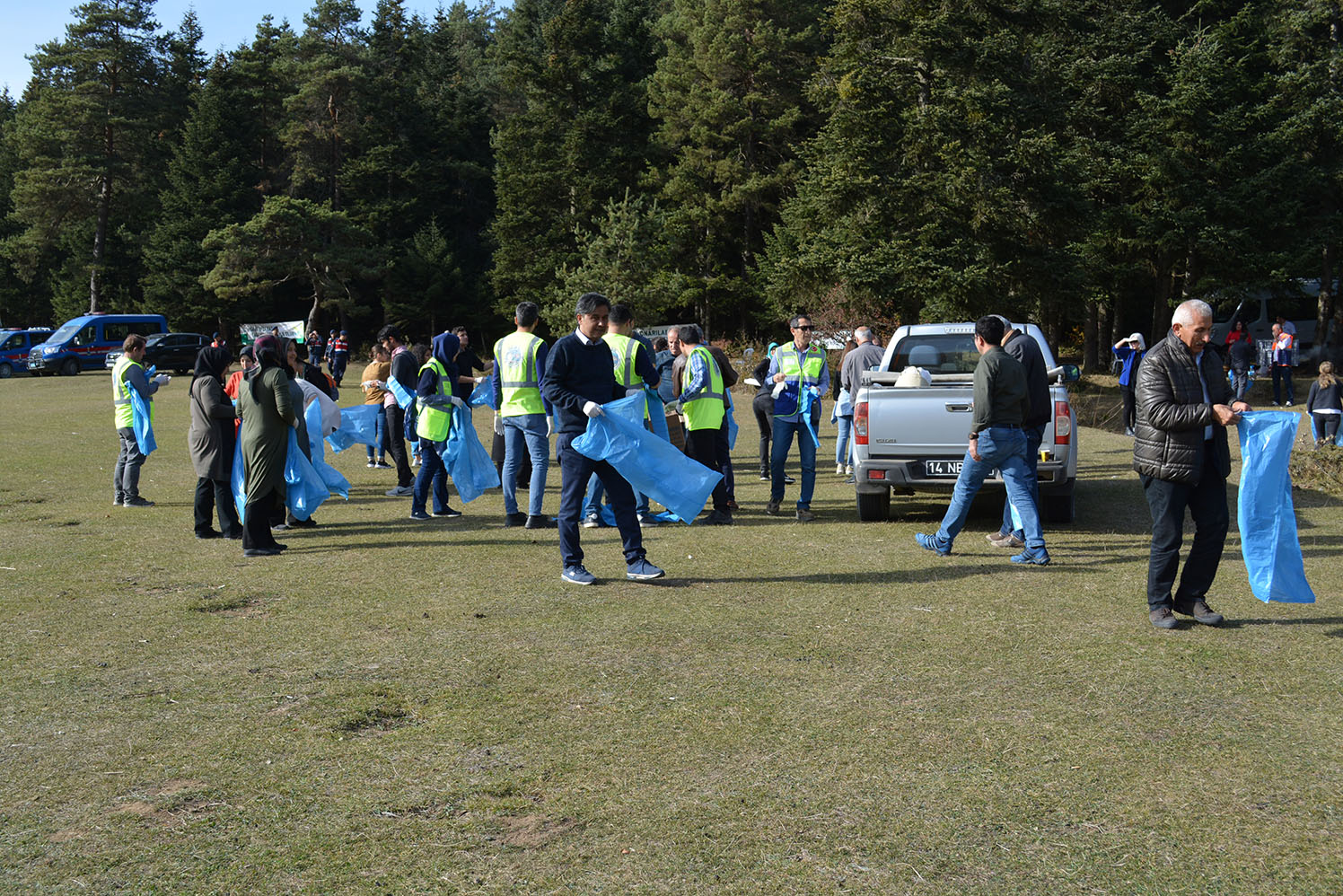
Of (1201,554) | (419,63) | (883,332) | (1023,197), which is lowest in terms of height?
(1201,554)

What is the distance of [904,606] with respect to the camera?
6.77 m

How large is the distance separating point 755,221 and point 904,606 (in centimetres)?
4806

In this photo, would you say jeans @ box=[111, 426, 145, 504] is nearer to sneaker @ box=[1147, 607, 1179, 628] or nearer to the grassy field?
the grassy field

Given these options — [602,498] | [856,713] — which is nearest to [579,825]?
[856,713]

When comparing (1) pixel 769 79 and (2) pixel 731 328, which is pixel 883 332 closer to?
(1) pixel 769 79

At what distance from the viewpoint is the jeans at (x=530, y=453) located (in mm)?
9258

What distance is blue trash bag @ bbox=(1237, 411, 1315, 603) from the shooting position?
5996 millimetres

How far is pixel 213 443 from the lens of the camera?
9.28m

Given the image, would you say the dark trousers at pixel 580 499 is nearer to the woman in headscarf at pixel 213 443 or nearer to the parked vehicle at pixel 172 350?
the woman in headscarf at pixel 213 443

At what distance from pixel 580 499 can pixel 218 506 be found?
3916 mm

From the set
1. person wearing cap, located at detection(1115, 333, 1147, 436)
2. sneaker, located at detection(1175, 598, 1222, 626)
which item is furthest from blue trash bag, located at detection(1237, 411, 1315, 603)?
person wearing cap, located at detection(1115, 333, 1147, 436)

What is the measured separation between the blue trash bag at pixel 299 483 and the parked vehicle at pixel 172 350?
116 feet

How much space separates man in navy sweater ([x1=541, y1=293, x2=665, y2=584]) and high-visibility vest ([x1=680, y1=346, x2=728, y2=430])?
96.8 inches

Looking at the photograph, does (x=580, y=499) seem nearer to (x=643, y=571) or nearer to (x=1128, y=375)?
(x=643, y=571)
